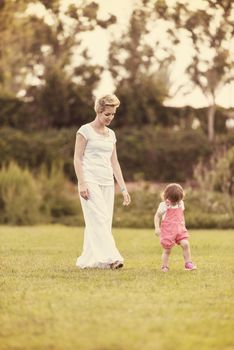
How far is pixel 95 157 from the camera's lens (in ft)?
37.3

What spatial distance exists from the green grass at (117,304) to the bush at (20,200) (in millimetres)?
10061

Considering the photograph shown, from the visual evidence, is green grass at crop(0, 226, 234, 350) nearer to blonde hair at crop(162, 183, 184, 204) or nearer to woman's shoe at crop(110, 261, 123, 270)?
woman's shoe at crop(110, 261, 123, 270)

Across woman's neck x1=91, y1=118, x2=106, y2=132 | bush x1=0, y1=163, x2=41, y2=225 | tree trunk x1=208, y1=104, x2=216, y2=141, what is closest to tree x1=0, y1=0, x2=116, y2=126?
tree trunk x1=208, y1=104, x2=216, y2=141

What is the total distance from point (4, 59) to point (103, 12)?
68.9ft

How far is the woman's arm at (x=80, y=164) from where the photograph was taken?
36.6 feet

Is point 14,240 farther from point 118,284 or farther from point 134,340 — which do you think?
point 134,340

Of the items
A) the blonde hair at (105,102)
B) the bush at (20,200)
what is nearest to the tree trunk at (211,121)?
the bush at (20,200)

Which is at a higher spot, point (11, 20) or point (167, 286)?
point (11, 20)

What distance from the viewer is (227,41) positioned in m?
34.9

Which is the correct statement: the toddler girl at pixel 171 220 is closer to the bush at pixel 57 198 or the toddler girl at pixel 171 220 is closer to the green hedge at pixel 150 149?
the bush at pixel 57 198

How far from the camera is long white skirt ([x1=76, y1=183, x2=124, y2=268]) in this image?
1114cm

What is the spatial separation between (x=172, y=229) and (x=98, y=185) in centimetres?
113

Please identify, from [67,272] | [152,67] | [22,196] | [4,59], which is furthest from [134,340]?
[4,59]

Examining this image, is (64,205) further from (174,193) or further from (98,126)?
(174,193)
